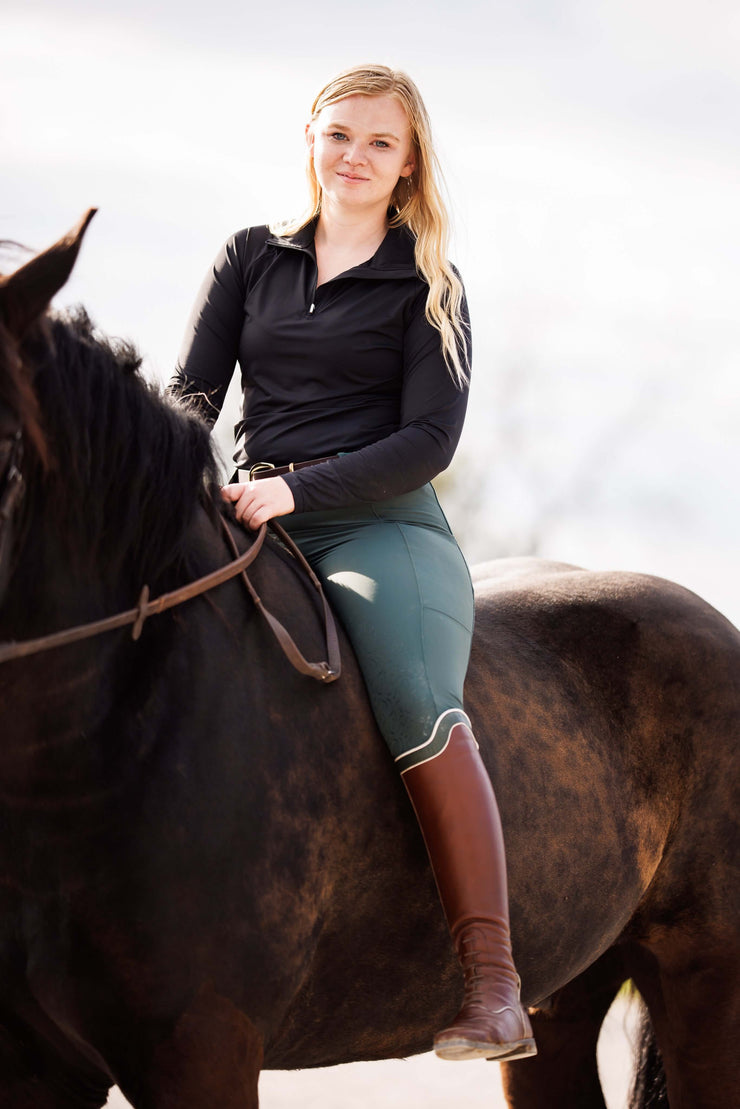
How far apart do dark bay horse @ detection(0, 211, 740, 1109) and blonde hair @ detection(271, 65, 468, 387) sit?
2.33 feet

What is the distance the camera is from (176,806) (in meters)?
2.22

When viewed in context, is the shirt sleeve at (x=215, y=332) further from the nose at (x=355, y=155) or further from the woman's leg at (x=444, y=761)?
the woman's leg at (x=444, y=761)

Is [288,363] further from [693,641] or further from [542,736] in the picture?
[693,641]

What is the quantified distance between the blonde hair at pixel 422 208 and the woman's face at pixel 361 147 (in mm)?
32

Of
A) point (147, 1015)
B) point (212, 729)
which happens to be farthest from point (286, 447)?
point (147, 1015)

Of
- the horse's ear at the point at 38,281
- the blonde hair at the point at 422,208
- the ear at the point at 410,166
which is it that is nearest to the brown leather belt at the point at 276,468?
the blonde hair at the point at 422,208

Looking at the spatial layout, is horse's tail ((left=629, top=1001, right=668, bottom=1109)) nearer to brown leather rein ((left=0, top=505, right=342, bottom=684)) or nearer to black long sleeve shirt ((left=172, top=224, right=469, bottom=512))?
brown leather rein ((left=0, top=505, right=342, bottom=684))

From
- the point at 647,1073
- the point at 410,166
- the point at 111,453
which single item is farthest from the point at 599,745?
the point at 111,453

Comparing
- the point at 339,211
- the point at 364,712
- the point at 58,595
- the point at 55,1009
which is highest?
the point at 339,211

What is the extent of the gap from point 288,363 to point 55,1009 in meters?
1.56

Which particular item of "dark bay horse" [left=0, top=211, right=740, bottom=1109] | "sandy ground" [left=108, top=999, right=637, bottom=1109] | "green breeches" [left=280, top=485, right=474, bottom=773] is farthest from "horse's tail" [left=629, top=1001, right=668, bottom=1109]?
"green breeches" [left=280, top=485, right=474, bottom=773]

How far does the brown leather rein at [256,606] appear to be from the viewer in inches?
80.0

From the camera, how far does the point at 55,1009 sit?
2.20 metres

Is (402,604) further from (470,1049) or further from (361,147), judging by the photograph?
(361,147)
